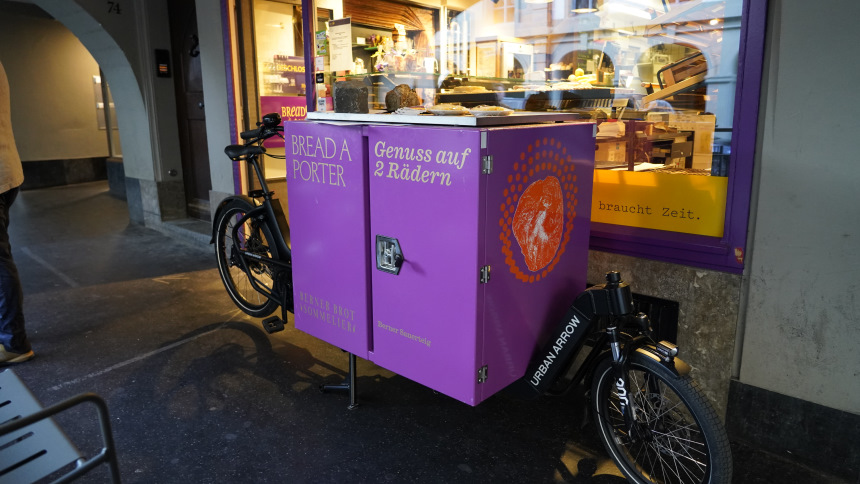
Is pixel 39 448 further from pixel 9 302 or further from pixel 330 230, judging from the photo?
pixel 9 302

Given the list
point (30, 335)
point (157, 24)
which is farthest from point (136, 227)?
point (30, 335)

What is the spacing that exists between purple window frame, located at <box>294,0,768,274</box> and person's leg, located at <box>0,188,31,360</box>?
141 inches

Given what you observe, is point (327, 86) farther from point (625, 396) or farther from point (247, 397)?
point (625, 396)

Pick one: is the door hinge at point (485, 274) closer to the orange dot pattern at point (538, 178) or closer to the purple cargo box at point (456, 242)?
the purple cargo box at point (456, 242)

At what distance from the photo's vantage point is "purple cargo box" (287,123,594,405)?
223 cm

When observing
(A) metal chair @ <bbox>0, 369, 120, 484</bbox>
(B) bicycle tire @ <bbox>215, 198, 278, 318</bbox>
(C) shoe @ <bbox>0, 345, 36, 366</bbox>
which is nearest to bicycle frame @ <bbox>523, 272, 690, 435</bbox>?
(A) metal chair @ <bbox>0, 369, 120, 484</bbox>

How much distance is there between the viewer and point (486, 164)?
2.15m

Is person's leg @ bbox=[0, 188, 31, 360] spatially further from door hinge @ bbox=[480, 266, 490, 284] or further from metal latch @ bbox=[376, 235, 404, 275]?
door hinge @ bbox=[480, 266, 490, 284]

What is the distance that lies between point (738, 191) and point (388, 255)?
1.58 metres

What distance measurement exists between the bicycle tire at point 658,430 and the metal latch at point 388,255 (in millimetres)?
938

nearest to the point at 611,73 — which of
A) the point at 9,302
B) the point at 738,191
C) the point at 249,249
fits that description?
the point at 738,191

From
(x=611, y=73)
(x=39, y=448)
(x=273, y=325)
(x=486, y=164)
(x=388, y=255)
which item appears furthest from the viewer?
(x=273, y=325)

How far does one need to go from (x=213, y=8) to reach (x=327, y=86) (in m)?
1.62

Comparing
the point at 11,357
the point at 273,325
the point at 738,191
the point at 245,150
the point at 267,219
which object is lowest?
the point at 11,357
